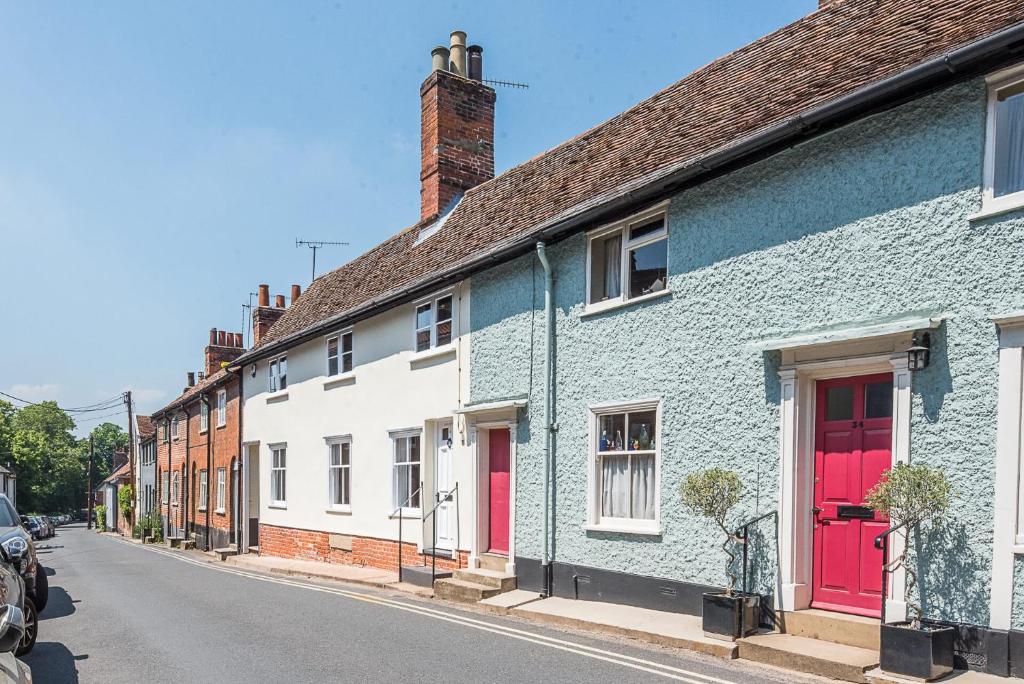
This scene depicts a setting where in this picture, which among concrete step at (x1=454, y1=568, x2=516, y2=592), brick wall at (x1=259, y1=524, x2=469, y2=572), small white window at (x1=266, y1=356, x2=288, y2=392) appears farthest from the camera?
small white window at (x1=266, y1=356, x2=288, y2=392)

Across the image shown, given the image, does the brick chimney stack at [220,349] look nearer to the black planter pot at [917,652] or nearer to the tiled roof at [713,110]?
the tiled roof at [713,110]

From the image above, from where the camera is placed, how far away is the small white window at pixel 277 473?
23234 mm

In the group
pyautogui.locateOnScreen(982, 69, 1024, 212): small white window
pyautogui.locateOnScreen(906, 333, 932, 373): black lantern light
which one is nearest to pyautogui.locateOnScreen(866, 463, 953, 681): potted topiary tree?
pyautogui.locateOnScreen(906, 333, 932, 373): black lantern light

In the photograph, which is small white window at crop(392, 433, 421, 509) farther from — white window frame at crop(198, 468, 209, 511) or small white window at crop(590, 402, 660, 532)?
white window frame at crop(198, 468, 209, 511)

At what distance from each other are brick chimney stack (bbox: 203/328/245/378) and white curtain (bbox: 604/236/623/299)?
29.6 meters

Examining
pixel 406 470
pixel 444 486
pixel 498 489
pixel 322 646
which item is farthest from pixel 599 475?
pixel 406 470

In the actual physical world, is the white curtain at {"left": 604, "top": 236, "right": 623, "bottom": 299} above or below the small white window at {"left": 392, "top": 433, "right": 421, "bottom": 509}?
above

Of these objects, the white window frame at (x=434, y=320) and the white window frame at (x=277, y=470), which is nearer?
the white window frame at (x=434, y=320)

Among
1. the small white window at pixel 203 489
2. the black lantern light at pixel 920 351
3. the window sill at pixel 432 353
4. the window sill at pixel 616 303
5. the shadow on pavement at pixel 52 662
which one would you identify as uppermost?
the window sill at pixel 616 303

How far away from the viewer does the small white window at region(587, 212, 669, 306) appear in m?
10.7

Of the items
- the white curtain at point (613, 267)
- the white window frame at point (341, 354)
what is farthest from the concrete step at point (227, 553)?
the white curtain at point (613, 267)

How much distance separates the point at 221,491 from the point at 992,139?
26.9 metres

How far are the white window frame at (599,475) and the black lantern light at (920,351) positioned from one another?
11.2 feet

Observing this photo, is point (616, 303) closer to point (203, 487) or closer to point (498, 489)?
point (498, 489)
